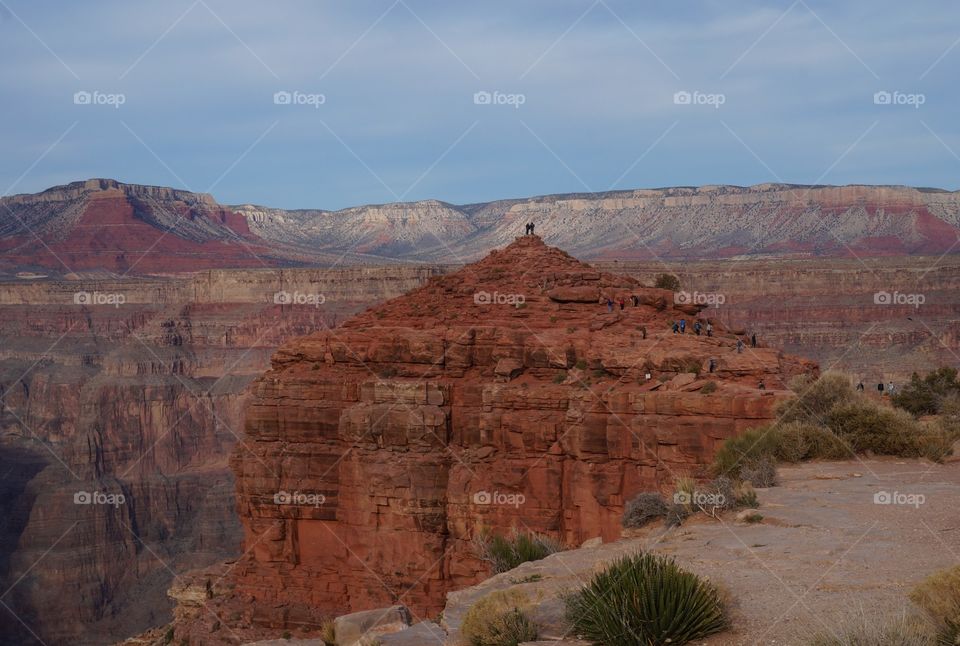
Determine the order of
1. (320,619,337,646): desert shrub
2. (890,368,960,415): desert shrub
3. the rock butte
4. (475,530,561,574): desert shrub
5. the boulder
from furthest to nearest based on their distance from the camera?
(890,368,960,415): desert shrub, the rock butte, (475,530,561,574): desert shrub, (320,619,337,646): desert shrub, the boulder

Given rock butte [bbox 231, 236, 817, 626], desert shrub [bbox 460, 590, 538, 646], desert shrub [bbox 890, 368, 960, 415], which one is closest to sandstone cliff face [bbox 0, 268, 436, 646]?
rock butte [bbox 231, 236, 817, 626]

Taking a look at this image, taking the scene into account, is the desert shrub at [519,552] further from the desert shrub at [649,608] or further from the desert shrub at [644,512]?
the desert shrub at [649,608]

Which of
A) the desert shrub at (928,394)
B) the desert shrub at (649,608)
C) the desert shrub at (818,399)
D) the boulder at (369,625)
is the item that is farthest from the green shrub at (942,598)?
the desert shrub at (928,394)

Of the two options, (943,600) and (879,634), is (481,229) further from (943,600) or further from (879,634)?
(879,634)

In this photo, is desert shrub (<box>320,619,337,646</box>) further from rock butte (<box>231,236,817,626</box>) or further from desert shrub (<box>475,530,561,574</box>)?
rock butte (<box>231,236,817,626</box>)

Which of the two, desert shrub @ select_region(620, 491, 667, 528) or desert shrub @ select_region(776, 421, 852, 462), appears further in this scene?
desert shrub @ select_region(776, 421, 852, 462)

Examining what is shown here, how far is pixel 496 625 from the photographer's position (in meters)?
9.33

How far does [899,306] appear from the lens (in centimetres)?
8488

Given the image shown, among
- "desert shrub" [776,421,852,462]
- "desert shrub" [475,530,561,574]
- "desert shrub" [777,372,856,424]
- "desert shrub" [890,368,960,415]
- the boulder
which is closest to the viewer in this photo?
the boulder

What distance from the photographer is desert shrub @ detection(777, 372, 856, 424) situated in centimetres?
1994

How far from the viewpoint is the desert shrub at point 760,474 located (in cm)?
1579

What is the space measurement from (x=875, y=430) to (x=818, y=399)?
6.41ft

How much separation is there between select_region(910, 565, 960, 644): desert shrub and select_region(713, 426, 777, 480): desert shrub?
27.6 ft

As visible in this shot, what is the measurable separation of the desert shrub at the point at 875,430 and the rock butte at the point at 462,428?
9.87 feet
